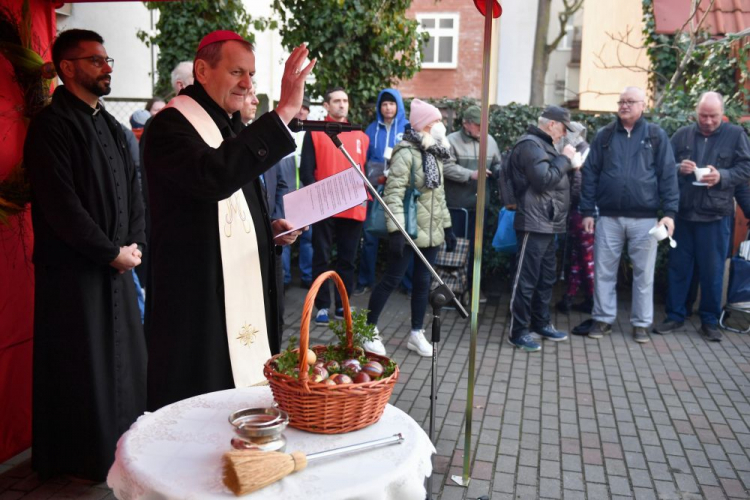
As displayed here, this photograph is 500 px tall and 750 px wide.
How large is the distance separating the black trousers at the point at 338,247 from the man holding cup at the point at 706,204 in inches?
116

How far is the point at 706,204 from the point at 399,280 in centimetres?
298

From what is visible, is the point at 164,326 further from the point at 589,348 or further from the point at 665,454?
the point at 589,348

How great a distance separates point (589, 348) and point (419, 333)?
5.03ft

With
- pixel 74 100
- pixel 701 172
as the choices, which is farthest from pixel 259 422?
pixel 701 172

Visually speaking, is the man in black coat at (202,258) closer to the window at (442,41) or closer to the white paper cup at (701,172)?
the white paper cup at (701,172)

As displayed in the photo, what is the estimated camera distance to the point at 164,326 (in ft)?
9.33

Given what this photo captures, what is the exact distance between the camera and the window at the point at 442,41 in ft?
70.1

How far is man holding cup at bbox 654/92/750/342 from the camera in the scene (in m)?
6.79

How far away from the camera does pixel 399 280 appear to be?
6.02m

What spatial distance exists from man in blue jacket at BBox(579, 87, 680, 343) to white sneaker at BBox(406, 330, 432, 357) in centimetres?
171

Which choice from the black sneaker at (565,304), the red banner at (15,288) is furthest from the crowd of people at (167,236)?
the black sneaker at (565,304)

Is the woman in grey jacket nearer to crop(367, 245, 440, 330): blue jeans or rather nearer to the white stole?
crop(367, 245, 440, 330): blue jeans

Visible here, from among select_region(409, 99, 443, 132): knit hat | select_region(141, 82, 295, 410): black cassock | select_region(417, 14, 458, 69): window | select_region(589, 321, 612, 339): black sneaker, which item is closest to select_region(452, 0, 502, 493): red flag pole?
select_region(141, 82, 295, 410): black cassock

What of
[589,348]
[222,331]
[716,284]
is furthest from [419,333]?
[222,331]
